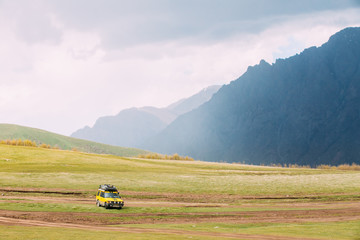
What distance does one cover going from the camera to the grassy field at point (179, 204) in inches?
1351

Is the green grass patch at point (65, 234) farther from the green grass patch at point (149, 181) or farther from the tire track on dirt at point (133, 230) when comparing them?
the green grass patch at point (149, 181)

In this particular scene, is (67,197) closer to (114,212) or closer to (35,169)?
(114,212)

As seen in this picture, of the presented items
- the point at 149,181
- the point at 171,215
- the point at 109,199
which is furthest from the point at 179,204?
the point at 149,181

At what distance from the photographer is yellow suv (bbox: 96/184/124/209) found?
46100mm

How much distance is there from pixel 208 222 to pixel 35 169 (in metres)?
46.3

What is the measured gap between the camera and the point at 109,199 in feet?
152

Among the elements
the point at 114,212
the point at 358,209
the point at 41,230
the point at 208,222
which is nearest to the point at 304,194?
the point at 358,209

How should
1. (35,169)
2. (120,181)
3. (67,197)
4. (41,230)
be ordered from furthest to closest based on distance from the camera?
1. (35,169)
2. (120,181)
3. (67,197)
4. (41,230)

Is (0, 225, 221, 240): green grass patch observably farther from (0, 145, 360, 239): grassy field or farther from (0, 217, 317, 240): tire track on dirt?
(0, 217, 317, 240): tire track on dirt

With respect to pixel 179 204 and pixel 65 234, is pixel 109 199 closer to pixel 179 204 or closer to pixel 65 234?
pixel 179 204

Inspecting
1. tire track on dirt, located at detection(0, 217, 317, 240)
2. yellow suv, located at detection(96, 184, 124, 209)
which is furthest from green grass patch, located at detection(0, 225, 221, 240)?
yellow suv, located at detection(96, 184, 124, 209)

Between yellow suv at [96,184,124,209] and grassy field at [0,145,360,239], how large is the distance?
876 mm

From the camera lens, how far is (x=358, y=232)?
3406 centimetres

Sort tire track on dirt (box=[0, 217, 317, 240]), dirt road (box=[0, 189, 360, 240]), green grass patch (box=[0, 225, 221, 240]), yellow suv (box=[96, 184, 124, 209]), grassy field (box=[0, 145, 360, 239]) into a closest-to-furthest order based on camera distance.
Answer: green grass patch (box=[0, 225, 221, 240]) < tire track on dirt (box=[0, 217, 317, 240]) < grassy field (box=[0, 145, 360, 239]) < dirt road (box=[0, 189, 360, 240]) < yellow suv (box=[96, 184, 124, 209])
